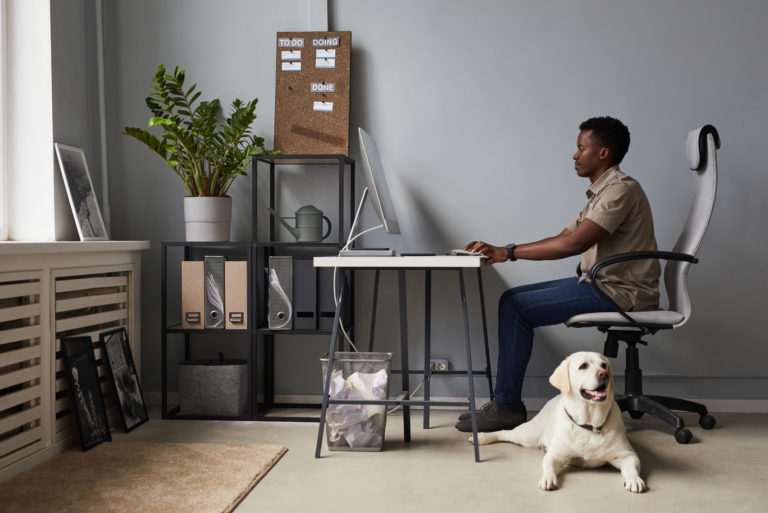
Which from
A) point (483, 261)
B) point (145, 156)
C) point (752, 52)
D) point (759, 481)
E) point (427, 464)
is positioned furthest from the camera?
point (145, 156)

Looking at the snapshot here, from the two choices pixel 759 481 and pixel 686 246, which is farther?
pixel 686 246

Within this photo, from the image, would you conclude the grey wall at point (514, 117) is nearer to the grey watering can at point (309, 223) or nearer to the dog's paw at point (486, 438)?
the grey watering can at point (309, 223)

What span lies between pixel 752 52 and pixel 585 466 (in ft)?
7.07

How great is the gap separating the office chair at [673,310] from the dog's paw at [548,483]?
766mm

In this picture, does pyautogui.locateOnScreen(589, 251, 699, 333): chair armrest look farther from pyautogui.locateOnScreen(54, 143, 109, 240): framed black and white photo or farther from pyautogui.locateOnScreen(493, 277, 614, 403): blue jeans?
pyautogui.locateOnScreen(54, 143, 109, 240): framed black and white photo

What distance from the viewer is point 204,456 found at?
8.45 ft

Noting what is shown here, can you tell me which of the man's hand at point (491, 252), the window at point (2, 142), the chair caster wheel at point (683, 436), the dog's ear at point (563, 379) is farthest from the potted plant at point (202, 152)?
the chair caster wheel at point (683, 436)

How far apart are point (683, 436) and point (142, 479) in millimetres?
1990

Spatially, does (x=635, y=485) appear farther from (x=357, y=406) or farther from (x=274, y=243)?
(x=274, y=243)

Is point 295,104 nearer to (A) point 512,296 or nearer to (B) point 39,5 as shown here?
(B) point 39,5

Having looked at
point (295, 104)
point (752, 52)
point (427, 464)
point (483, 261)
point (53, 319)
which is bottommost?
point (427, 464)

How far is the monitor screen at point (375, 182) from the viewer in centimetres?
270

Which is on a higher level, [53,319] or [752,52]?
[752,52]

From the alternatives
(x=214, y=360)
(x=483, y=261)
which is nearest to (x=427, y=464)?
(x=483, y=261)
